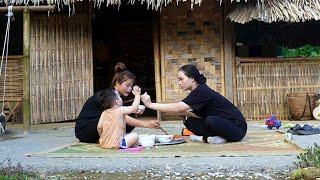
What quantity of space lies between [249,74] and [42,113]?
4026 millimetres

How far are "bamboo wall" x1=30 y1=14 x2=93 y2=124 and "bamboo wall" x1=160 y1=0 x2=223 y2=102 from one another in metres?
1.51

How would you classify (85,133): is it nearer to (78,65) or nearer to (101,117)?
(101,117)

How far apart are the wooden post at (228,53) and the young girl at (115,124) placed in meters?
4.62

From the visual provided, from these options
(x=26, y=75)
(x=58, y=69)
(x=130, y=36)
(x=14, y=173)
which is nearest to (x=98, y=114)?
(x=14, y=173)

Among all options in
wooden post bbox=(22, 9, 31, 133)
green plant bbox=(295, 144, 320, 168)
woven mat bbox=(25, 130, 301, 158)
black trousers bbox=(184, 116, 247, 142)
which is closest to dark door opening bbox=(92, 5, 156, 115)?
wooden post bbox=(22, 9, 31, 133)

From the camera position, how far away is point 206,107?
6.38 m

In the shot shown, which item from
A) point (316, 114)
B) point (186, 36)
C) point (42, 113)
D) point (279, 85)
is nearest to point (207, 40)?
point (186, 36)

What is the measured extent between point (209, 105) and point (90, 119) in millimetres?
1430

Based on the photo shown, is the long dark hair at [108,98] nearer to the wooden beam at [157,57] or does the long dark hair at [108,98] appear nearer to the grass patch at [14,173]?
the grass patch at [14,173]

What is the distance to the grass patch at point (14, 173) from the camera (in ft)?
14.4

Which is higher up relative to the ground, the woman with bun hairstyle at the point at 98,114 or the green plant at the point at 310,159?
the woman with bun hairstyle at the point at 98,114

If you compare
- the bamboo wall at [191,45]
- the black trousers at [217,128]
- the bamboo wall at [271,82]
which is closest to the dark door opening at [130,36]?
the bamboo wall at [191,45]

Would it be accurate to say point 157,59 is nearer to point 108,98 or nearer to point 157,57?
point 157,57

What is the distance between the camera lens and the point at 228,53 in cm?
1048
